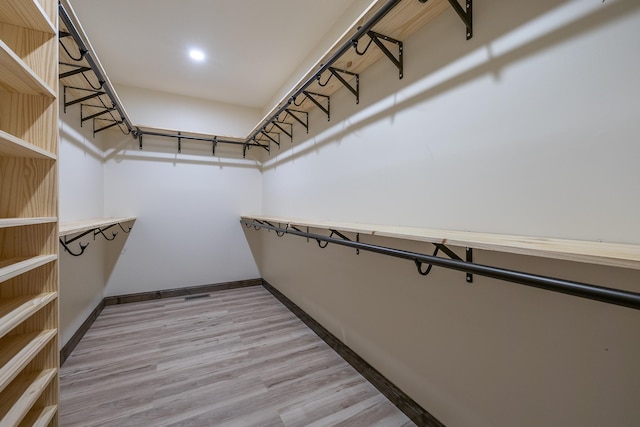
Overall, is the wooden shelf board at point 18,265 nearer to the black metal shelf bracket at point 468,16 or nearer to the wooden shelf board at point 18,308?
the wooden shelf board at point 18,308

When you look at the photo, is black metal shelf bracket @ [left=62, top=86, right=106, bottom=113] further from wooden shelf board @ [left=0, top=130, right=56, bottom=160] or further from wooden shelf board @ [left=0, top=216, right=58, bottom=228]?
wooden shelf board @ [left=0, top=216, right=58, bottom=228]

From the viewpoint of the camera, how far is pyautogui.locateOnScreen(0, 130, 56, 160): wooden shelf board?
0.76 metres

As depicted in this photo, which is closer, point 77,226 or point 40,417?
point 40,417

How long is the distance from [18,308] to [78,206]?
5.74 ft

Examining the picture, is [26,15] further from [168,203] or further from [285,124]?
[168,203]

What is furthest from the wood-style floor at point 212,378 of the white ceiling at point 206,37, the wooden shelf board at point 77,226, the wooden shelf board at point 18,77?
the white ceiling at point 206,37

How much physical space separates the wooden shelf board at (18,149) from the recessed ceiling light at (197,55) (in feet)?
6.04

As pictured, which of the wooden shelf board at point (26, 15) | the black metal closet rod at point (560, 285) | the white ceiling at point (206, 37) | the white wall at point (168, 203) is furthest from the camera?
the white wall at point (168, 203)

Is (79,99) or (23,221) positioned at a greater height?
(79,99)

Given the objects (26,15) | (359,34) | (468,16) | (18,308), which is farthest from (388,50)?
(18,308)

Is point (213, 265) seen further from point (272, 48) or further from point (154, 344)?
point (272, 48)

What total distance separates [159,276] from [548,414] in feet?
11.7

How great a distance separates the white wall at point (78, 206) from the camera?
1948 mm

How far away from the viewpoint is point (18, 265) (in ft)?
2.74
